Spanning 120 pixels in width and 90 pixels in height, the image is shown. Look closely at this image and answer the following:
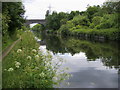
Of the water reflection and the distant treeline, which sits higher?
the distant treeline

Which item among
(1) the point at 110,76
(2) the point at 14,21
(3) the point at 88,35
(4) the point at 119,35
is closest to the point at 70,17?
(3) the point at 88,35

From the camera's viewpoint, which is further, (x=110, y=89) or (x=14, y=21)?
(x=14, y=21)

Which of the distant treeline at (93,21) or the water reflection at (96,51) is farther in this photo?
the distant treeline at (93,21)

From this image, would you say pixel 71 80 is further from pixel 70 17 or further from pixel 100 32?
pixel 70 17

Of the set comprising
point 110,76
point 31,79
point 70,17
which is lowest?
point 110,76

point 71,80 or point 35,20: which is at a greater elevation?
point 35,20

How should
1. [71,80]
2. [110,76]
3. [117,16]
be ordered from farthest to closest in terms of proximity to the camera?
[117,16], [110,76], [71,80]

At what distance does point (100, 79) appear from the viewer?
297 inches

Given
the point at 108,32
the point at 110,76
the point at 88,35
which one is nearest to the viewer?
the point at 110,76

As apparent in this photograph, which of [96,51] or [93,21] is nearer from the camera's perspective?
[96,51]

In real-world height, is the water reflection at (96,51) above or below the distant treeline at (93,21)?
below

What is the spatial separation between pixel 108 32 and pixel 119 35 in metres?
2.72

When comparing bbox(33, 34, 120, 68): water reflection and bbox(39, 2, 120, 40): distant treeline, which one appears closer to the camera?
bbox(33, 34, 120, 68): water reflection

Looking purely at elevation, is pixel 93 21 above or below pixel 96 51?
above
